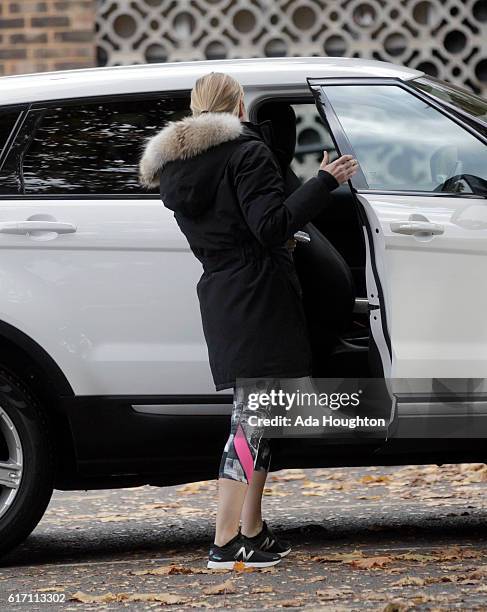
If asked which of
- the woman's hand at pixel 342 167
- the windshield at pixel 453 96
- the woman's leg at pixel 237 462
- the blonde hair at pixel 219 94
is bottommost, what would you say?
the woman's leg at pixel 237 462

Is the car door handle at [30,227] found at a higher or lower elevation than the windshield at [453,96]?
lower

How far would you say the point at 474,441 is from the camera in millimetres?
5297

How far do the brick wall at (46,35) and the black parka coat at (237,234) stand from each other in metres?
5.21

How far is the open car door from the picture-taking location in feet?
16.7

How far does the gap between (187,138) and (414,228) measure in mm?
863

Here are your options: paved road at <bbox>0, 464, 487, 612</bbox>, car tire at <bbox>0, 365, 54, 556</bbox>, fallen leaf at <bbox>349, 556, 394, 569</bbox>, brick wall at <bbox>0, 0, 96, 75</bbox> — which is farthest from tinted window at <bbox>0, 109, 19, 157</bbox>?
brick wall at <bbox>0, 0, 96, 75</bbox>

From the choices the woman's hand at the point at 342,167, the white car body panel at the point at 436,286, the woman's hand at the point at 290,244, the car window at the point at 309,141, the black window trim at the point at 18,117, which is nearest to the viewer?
the woman's hand at the point at 342,167

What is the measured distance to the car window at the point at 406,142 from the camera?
5266 millimetres

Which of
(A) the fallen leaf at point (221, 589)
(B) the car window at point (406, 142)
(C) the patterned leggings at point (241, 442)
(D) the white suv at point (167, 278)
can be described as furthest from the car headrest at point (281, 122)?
(A) the fallen leaf at point (221, 589)

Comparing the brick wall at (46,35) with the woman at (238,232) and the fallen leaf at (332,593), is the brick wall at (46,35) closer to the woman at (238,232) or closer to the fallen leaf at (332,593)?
the woman at (238,232)

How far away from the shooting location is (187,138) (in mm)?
4859

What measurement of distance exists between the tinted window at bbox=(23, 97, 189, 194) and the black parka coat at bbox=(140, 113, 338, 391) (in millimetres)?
453

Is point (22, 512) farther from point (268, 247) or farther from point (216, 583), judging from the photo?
point (268, 247)

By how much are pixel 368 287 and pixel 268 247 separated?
1.49 ft
